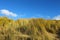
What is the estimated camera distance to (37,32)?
15.3m

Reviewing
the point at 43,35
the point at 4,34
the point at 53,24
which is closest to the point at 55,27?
the point at 53,24

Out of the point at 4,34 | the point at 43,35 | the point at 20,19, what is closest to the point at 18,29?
the point at 4,34

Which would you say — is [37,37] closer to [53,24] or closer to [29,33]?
[29,33]

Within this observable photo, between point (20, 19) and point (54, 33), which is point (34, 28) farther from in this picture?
point (20, 19)

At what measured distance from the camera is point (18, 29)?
16234 millimetres

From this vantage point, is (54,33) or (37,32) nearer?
(37,32)

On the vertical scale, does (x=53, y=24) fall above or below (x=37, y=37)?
above

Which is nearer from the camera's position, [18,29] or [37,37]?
[37,37]

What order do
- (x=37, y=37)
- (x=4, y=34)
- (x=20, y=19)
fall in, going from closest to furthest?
(x=37, y=37), (x=4, y=34), (x=20, y=19)

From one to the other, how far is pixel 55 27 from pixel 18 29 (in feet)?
10.5

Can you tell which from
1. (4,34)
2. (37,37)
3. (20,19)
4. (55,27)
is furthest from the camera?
(20,19)

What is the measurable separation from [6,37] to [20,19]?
5.24 meters

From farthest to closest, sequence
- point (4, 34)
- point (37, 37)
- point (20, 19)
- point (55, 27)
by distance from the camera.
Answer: point (20, 19), point (55, 27), point (4, 34), point (37, 37)

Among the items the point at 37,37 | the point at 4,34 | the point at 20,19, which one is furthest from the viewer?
the point at 20,19
